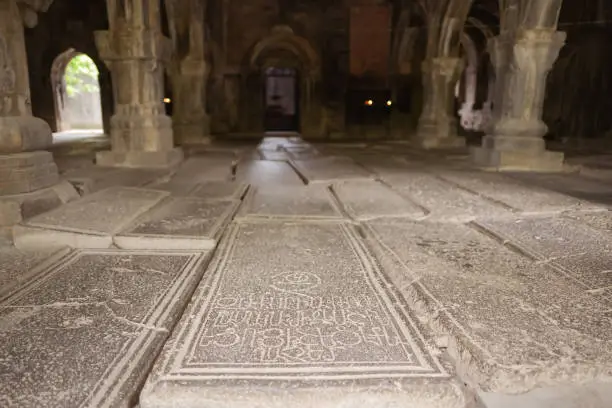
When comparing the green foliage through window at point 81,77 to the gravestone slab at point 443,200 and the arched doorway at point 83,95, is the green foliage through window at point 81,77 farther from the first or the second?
the gravestone slab at point 443,200

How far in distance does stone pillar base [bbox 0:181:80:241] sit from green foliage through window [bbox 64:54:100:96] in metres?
21.3

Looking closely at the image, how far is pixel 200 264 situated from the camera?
2324 mm

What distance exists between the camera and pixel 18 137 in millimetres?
3221

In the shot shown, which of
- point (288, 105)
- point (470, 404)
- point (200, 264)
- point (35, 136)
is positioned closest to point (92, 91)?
point (288, 105)

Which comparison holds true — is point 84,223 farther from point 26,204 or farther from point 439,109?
point 439,109

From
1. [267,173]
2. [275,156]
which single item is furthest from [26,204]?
[275,156]

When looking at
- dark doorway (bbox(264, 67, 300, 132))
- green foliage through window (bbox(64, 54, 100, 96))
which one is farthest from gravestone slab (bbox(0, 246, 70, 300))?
green foliage through window (bbox(64, 54, 100, 96))

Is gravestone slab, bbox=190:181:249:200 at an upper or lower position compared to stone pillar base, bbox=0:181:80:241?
lower

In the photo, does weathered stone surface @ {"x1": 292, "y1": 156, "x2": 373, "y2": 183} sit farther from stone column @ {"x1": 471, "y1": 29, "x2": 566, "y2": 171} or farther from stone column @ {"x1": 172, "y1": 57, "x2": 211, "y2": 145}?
stone column @ {"x1": 172, "y1": 57, "x2": 211, "y2": 145}

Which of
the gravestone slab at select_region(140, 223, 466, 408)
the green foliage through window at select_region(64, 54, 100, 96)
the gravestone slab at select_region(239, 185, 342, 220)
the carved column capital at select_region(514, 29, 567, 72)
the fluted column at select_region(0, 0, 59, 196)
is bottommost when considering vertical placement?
the gravestone slab at select_region(140, 223, 466, 408)

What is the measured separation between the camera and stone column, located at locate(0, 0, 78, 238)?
10.2 ft

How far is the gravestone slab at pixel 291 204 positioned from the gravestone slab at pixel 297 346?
101 centimetres

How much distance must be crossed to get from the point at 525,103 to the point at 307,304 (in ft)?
18.0

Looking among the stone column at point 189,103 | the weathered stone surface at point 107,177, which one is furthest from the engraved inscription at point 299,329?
the stone column at point 189,103
